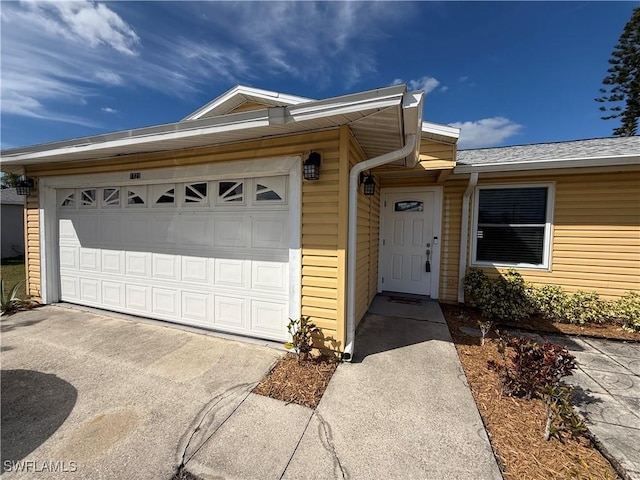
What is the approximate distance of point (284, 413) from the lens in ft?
7.17

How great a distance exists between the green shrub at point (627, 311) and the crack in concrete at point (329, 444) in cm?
523

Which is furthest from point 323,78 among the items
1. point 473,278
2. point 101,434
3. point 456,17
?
point 101,434

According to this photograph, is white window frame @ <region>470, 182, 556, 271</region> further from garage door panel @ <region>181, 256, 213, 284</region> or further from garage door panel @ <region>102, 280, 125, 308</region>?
garage door panel @ <region>102, 280, 125, 308</region>

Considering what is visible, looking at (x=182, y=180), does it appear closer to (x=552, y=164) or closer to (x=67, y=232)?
(x=67, y=232)

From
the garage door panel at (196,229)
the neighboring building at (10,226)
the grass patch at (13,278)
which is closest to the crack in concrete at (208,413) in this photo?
the garage door panel at (196,229)

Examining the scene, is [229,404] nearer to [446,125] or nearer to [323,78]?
[446,125]

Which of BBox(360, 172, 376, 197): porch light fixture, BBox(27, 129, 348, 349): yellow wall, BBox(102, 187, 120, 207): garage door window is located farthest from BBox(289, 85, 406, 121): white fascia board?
BBox(102, 187, 120, 207): garage door window

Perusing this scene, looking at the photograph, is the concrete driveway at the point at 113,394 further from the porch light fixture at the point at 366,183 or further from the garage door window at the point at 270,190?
the porch light fixture at the point at 366,183

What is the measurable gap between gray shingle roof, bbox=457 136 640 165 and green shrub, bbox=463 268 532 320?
84.5 inches

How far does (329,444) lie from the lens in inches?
74.1

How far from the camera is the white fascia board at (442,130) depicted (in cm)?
429

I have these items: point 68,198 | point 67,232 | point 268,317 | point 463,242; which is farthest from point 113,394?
point 463,242

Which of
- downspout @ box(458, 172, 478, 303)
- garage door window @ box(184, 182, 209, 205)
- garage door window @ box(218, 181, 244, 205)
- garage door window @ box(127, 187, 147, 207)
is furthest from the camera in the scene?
downspout @ box(458, 172, 478, 303)

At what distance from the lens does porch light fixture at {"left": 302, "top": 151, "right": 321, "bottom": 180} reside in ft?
9.46
